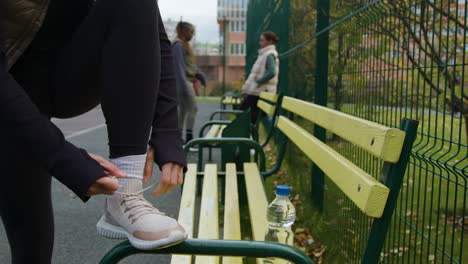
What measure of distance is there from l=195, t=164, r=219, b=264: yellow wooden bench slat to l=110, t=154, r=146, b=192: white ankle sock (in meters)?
0.56

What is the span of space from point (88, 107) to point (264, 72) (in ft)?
18.5

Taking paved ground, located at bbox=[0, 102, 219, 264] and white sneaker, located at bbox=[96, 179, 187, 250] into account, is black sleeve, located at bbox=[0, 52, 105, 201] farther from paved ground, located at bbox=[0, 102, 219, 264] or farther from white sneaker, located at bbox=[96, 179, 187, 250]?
paved ground, located at bbox=[0, 102, 219, 264]

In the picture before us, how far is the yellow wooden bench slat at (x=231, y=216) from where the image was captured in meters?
1.76

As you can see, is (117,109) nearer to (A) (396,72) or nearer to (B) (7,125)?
(B) (7,125)

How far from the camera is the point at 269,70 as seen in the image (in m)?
6.84

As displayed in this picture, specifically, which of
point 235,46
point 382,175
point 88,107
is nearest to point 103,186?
point 88,107

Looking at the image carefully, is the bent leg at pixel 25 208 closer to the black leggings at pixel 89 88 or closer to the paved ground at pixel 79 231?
the black leggings at pixel 89 88

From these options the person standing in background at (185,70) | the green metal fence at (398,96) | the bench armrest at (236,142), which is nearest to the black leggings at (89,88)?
the green metal fence at (398,96)

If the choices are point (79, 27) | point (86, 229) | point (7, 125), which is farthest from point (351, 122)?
point (86, 229)

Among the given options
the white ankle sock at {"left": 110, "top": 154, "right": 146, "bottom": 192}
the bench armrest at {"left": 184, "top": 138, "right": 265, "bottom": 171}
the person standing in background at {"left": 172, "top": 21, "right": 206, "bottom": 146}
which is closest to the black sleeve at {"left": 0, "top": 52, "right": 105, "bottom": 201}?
the white ankle sock at {"left": 110, "top": 154, "right": 146, "bottom": 192}

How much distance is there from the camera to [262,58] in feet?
22.7

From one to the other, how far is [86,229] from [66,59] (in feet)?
7.46

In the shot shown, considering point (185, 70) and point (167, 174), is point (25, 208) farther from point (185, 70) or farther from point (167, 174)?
point (185, 70)

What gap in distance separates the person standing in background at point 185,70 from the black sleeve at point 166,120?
5.03 m
